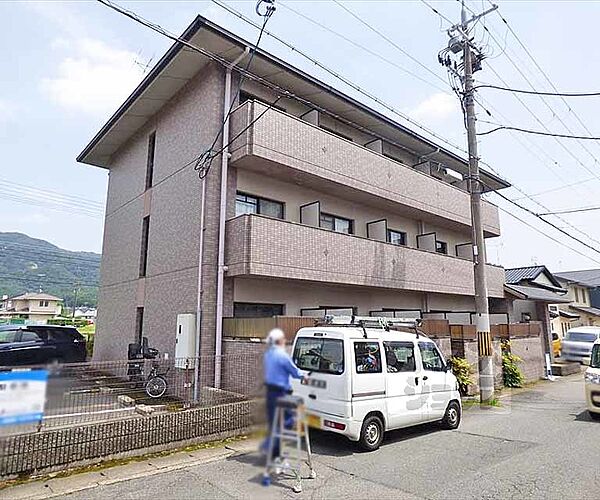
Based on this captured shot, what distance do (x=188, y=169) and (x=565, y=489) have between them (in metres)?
10.8

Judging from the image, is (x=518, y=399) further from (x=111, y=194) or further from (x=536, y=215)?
(x=111, y=194)

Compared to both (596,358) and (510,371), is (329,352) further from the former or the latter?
(510,371)

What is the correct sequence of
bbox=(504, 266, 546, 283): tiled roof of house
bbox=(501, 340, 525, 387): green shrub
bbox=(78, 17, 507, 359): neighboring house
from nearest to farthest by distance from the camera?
bbox=(78, 17, 507, 359): neighboring house < bbox=(501, 340, 525, 387): green shrub < bbox=(504, 266, 546, 283): tiled roof of house

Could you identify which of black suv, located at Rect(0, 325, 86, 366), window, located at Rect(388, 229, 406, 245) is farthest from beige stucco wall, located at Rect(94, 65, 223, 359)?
window, located at Rect(388, 229, 406, 245)

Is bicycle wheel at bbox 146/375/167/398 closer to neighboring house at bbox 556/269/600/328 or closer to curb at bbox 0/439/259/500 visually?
curb at bbox 0/439/259/500

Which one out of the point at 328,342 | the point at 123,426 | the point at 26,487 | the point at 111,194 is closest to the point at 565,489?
the point at 328,342

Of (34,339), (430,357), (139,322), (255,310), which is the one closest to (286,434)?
(430,357)

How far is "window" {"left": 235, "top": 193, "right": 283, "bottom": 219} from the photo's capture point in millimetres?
11523

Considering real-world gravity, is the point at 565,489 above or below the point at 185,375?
below

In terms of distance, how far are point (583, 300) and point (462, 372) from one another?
36.3 m

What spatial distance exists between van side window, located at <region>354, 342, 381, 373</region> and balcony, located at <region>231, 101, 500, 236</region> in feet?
16.6

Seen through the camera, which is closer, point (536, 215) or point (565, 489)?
point (565, 489)

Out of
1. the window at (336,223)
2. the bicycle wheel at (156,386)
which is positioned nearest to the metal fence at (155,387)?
the bicycle wheel at (156,386)

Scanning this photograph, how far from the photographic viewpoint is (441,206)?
16.4 metres
